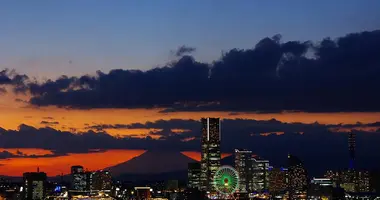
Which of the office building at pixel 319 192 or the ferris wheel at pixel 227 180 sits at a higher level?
the ferris wheel at pixel 227 180

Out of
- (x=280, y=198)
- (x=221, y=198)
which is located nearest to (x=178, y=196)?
(x=221, y=198)

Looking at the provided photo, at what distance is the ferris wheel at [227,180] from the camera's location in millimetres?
103000

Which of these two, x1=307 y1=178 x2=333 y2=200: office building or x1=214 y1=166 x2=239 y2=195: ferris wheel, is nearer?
x1=214 y1=166 x2=239 y2=195: ferris wheel

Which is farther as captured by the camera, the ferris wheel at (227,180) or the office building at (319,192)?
the office building at (319,192)

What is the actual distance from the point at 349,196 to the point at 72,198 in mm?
56058

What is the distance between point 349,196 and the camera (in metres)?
119

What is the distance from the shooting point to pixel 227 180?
10338 cm

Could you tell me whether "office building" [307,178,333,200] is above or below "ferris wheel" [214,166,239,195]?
below

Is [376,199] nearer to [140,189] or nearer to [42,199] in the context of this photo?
[140,189]

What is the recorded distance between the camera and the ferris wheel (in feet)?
338

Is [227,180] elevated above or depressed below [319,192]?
above

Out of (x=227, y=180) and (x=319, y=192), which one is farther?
(x=319, y=192)

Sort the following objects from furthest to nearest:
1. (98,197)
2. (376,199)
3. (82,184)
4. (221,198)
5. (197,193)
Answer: (82,184), (376,199), (197,193), (221,198), (98,197)

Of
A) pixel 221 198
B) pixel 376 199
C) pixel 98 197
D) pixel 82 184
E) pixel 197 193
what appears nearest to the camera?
pixel 98 197
